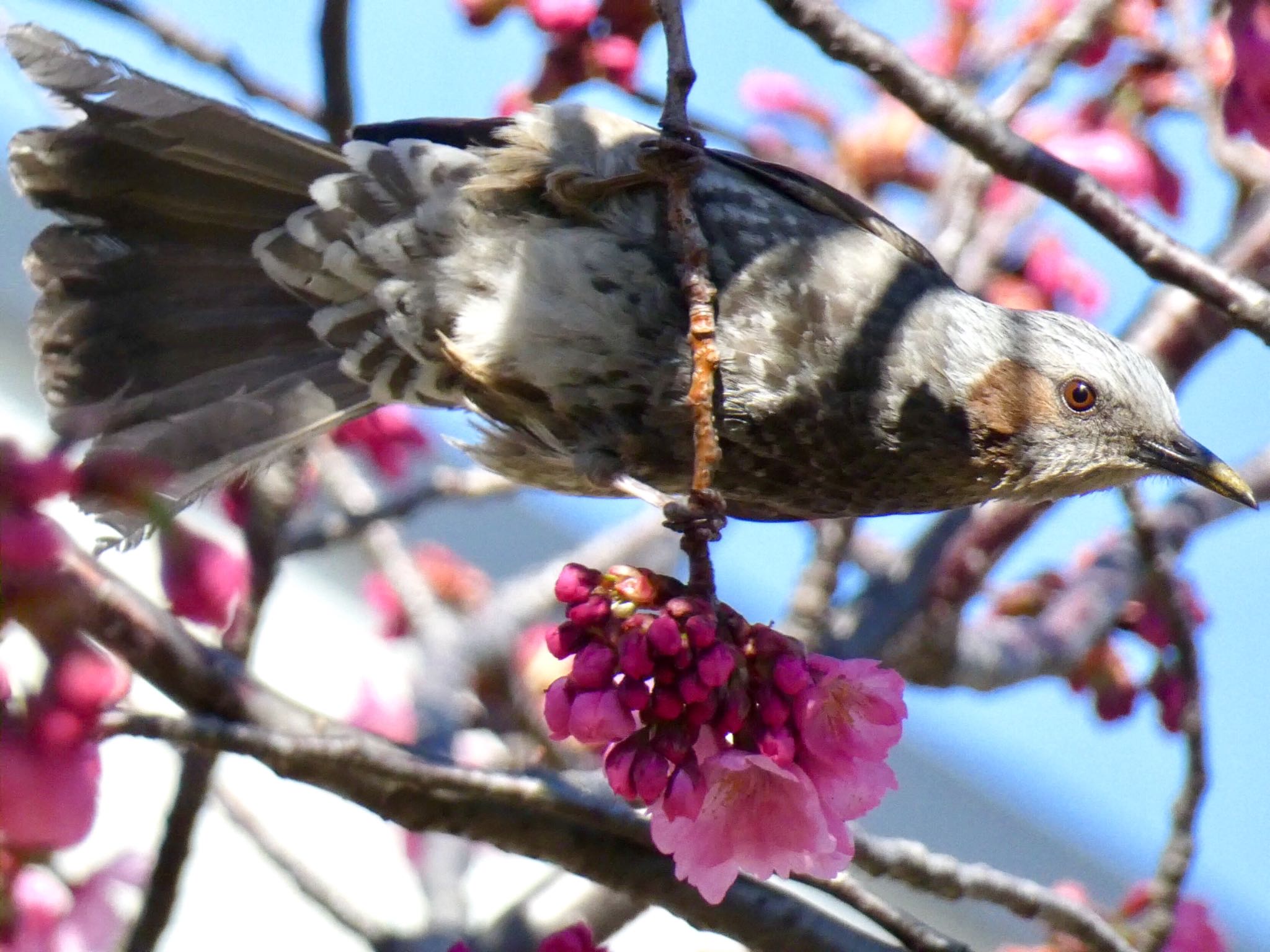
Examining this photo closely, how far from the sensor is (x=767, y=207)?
218cm

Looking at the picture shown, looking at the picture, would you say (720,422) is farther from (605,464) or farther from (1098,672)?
(1098,672)

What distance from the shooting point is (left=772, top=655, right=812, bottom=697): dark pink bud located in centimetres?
135

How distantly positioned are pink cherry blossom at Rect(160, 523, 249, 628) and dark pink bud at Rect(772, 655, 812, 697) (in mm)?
1002

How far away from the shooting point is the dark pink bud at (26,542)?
1433 millimetres

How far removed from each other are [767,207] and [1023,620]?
1.15 m

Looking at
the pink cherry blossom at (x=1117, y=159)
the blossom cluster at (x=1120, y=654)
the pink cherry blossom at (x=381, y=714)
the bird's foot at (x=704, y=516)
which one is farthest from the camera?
the pink cherry blossom at (x=381, y=714)

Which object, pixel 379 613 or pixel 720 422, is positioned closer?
pixel 720 422

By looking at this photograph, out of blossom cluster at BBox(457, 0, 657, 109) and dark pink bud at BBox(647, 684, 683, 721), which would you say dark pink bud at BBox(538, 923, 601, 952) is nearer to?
dark pink bud at BBox(647, 684, 683, 721)

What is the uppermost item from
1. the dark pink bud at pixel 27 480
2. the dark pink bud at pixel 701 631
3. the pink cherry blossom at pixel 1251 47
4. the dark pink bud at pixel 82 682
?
the pink cherry blossom at pixel 1251 47

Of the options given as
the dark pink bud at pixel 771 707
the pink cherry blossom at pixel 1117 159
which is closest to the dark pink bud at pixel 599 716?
the dark pink bud at pixel 771 707

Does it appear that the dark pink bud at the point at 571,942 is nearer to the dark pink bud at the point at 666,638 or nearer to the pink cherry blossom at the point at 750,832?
the pink cherry blossom at the point at 750,832

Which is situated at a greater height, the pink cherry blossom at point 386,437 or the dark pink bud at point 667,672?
the dark pink bud at point 667,672

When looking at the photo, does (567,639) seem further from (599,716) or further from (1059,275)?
(1059,275)

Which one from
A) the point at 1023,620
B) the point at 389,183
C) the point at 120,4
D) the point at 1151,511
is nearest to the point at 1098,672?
the point at 1023,620
